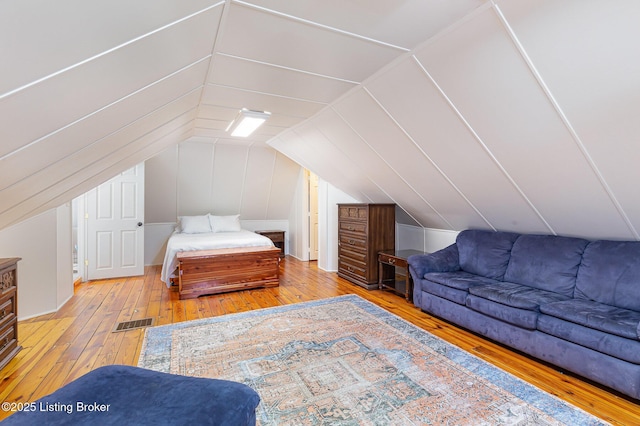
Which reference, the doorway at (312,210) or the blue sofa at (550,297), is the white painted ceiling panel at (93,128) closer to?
the blue sofa at (550,297)

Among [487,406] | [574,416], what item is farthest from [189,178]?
[574,416]

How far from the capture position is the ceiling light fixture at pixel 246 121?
135 inches

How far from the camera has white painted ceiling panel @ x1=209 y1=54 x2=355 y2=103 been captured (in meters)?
2.27

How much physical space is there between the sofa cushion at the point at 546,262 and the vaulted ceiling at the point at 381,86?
154mm

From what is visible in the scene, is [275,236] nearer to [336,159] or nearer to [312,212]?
[312,212]

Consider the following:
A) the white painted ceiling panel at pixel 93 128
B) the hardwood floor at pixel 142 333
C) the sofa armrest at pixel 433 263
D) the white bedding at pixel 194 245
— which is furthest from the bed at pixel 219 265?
the white painted ceiling panel at pixel 93 128

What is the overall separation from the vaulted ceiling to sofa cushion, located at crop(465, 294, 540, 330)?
0.98m

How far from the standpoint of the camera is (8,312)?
8.18 feet

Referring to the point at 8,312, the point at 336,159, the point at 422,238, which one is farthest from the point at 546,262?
the point at 8,312

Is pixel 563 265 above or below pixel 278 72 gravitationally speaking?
below

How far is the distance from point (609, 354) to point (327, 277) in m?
3.65

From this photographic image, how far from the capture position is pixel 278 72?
2389 millimetres

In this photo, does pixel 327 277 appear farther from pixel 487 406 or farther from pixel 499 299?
pixel 487 406

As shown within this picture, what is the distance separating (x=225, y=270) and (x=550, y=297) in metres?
3.79
